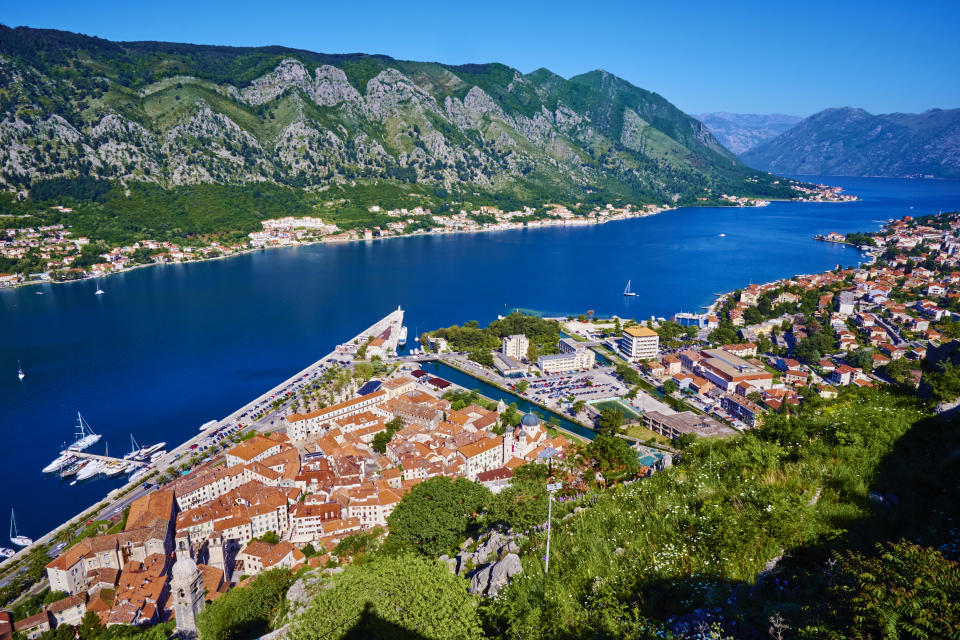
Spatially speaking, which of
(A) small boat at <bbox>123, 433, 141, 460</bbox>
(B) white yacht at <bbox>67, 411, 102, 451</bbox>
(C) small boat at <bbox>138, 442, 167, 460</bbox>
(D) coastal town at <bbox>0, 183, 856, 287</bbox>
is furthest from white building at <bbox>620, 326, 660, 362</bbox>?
(D) coastal town at <bbox>0, 183, 856, 287</bbox>

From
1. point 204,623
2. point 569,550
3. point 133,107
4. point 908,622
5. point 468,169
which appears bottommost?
point 204,623

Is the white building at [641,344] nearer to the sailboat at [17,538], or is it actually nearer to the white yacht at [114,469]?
the white yacht at [114,469]

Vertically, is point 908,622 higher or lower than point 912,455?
higher

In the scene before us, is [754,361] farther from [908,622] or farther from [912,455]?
[908,622]

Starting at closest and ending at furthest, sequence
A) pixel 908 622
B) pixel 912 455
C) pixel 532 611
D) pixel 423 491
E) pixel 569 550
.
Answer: pixel 908 622, pixel 532 611, pixel 912 455, pixel 569 550, pixel 423 491

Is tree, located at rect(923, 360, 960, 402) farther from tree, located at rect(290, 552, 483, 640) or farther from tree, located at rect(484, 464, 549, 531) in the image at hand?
tree, located at rect(290, 552, 483, 640)

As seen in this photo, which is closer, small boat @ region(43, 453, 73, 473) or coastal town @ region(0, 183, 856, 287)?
small boat @ region(43, 453, 73, 473)

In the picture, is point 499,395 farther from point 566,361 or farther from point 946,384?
point 946,384

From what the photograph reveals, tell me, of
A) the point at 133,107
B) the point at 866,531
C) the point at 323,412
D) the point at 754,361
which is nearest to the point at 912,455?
the point at 866,531
